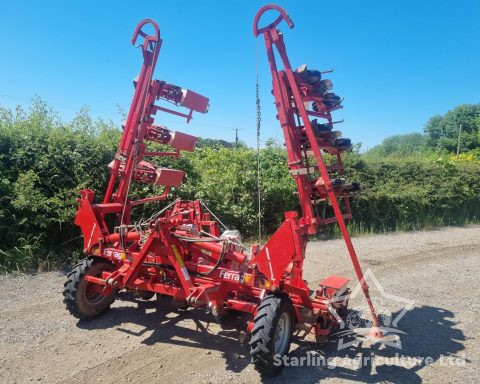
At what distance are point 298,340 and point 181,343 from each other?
1.29 metres

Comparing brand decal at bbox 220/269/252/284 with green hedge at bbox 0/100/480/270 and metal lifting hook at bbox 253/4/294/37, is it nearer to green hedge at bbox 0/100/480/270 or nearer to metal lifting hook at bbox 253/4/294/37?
metal lifting hook at bbox 253/4/294/37

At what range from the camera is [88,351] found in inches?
153

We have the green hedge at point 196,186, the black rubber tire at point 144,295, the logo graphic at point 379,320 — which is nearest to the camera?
the logo graphic at point 379,320

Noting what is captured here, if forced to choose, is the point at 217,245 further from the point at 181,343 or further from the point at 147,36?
the point at 147,36

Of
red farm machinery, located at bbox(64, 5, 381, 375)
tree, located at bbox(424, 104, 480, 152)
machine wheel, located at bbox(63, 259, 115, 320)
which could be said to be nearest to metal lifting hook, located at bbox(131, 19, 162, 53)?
red farm machinery, located at bbox(64, 5, 381, 375)

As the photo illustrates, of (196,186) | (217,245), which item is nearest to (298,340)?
(217,245)

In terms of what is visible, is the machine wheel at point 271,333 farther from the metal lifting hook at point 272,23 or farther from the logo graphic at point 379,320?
the metal lifting hook at point 272,23

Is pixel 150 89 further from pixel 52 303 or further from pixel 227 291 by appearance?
pixel 52 303

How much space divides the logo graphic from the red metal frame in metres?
0.30

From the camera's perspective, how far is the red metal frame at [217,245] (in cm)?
377

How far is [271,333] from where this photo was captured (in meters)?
3.36

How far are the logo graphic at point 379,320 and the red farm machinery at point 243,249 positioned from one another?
0.51 feet

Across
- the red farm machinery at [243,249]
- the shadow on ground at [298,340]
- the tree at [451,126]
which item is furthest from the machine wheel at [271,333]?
the tree at [451,126]

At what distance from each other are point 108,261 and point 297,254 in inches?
94.9
